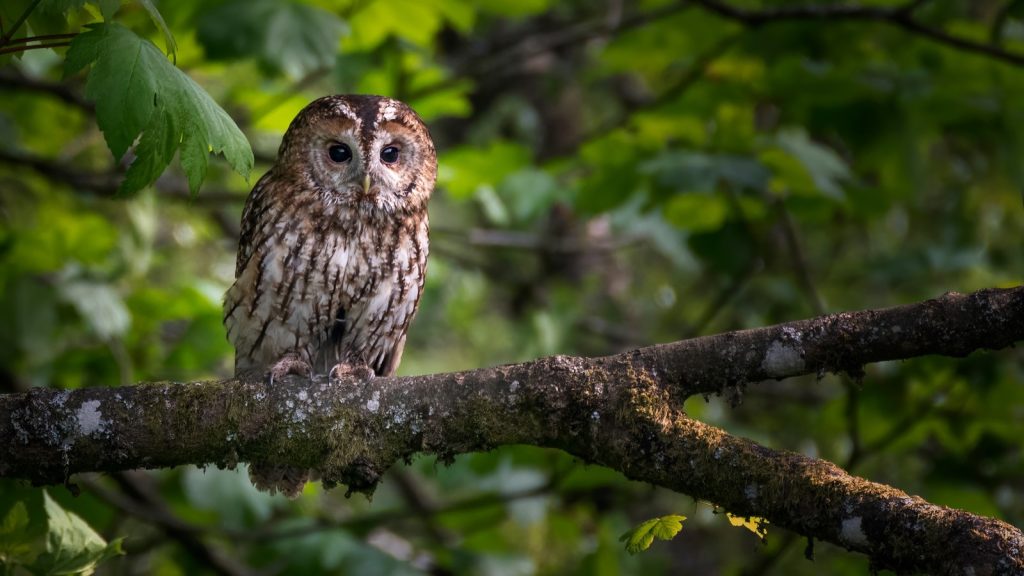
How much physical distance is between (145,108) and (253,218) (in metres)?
1.46

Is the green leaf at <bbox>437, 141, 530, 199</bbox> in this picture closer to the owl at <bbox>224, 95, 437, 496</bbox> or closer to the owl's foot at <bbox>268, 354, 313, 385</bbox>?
the owl at <bbox>224, 95, 437, 496</bbox>

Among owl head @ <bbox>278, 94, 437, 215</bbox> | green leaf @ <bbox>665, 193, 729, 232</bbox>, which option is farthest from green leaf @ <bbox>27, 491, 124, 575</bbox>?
green leaf @ <bbox>665, 193, 729, 232</bbox>

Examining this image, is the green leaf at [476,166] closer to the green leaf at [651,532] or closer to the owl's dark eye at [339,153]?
the owl's dark eye at [339,153]

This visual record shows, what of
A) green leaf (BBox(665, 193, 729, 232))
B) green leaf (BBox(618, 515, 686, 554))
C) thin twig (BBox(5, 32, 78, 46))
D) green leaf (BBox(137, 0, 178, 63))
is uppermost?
thin twig (BBox(5, 32, 78, 46))

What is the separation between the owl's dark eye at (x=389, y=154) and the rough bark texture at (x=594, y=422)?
1.18m

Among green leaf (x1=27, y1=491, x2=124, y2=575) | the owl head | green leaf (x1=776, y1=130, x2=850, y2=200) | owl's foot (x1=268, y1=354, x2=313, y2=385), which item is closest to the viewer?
green leaf (x1=27, y1=491, x2=124, y2=575)

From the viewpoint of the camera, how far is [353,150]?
3.34 m

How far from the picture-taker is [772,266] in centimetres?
611

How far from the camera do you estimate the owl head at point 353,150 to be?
3.32 m

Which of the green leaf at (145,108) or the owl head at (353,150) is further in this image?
the owl head at (353,150)

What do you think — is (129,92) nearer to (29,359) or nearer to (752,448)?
(752,448)

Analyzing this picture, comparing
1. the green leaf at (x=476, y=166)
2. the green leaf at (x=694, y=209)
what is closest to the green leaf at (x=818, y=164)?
the green leaf at (x=694, y=209)

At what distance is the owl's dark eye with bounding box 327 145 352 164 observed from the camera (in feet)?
11.1

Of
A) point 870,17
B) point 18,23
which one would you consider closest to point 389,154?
point 18,23
